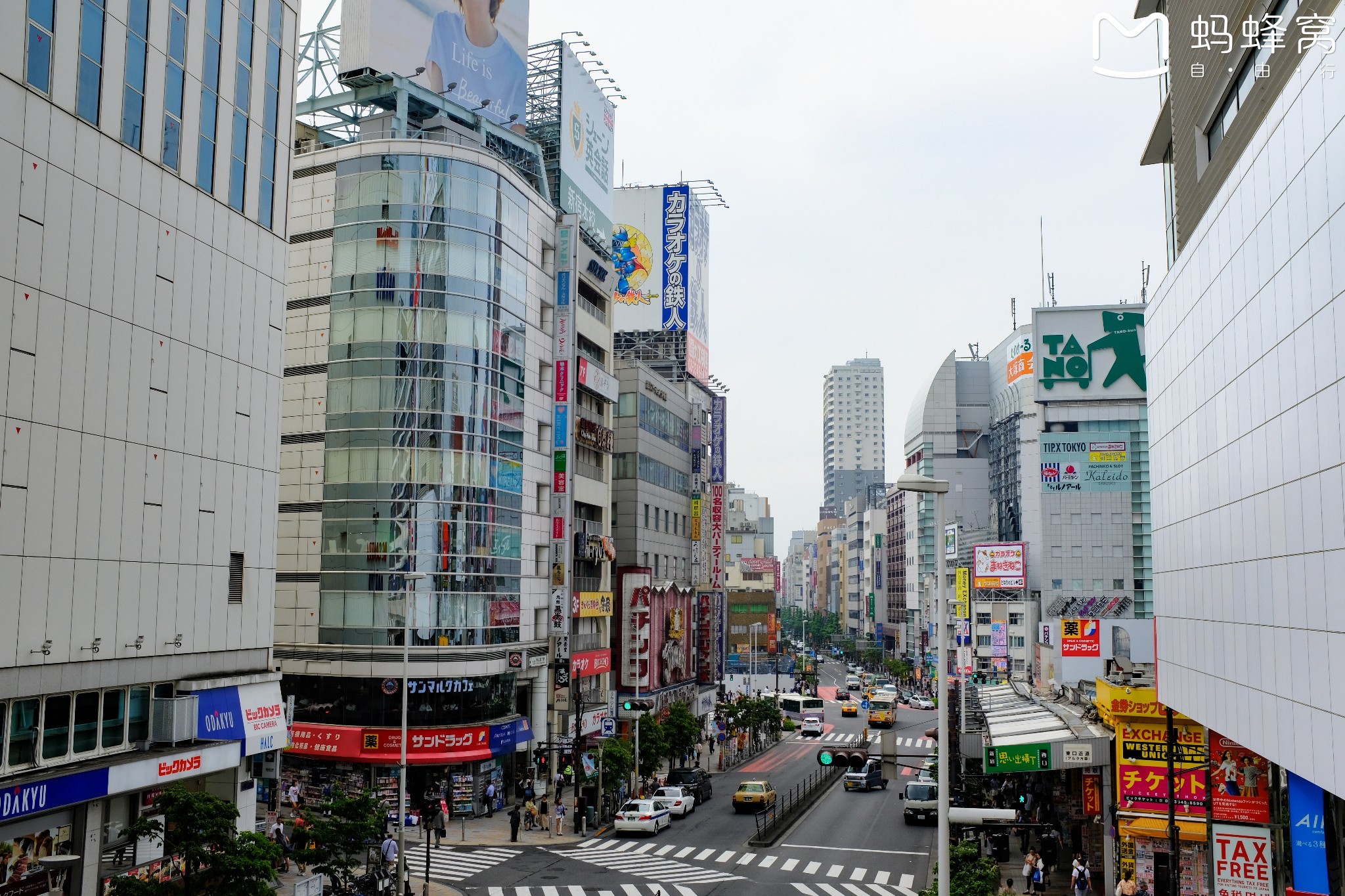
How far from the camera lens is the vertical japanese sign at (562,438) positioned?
61375mm

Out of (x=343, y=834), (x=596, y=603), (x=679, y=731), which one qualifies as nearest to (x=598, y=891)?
(x=343, y=834)

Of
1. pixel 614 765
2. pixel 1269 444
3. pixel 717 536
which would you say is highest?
pixel 717 536

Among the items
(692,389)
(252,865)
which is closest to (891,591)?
(692,389)

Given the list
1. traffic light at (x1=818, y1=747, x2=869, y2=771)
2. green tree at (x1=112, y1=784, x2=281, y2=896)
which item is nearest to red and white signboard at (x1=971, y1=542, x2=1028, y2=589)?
traffic light at (x1=818, y1=747, x2=869, y2=771)

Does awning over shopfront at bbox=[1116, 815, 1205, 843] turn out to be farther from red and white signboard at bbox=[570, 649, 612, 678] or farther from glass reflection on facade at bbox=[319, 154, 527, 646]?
red and white signboard at bbox=[570, 649, 612, 678]

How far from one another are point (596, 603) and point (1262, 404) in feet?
155

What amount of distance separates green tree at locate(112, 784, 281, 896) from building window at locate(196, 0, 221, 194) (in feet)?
57.5

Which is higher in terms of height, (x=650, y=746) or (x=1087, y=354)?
(x=1087, y=354)

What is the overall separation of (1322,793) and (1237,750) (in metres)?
7.04

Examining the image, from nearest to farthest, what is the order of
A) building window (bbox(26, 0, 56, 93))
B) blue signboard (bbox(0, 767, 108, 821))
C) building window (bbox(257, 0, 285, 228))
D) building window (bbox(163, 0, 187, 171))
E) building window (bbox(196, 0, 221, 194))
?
blue signboard (bbox(0, 767, 108, 821)) → building window (bbox(26, 0, 56, 93)) → building window (bbox(163, 0, 187, 171)) → building window (bbox(196, 0, 221, 194)) → building window (bbox(257, 0, 285, 228))

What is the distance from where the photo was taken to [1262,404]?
2441cm

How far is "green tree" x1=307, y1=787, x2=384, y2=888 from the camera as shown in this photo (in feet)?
102

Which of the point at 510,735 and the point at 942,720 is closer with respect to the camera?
the point at 942,720

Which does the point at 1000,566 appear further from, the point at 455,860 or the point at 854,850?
the point at 455,860
